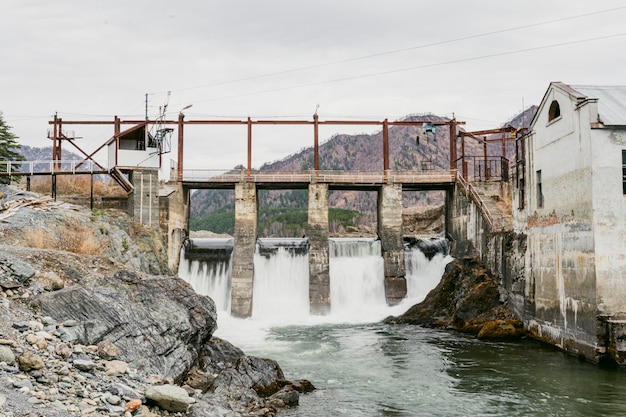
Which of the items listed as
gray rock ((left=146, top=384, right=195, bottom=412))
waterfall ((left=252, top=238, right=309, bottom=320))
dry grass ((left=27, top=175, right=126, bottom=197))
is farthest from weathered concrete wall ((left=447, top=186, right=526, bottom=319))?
dry grass ((left=27, top=175, right=126, bottom=197))

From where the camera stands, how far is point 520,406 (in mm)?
16078

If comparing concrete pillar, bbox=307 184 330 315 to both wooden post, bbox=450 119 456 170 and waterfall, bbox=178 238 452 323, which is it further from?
wooden post, bbox=450 119 456 170

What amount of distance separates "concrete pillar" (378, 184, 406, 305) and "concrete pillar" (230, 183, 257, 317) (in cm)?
836

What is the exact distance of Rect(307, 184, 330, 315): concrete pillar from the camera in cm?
3528

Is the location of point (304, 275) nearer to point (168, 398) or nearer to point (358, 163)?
point (168, 398)

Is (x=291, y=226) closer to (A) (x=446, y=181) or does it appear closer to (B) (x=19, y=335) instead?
(A) (x=446, y=181)

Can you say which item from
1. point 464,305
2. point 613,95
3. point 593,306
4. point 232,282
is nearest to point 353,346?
point 464,305

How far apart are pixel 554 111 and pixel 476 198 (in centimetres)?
1092

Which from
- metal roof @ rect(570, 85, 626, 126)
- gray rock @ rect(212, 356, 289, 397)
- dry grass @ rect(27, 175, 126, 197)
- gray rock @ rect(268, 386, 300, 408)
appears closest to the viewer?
gray rock @ rect(268, 386, 300, 408)

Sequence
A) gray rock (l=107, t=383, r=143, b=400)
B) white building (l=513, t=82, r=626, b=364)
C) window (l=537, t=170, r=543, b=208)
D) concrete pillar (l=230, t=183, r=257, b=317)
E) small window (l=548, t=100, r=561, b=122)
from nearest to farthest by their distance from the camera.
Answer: gray rock (l=107, t=383, r=143, b=400)
white building (l=513, t=82, r=626, b=364)
small window (l=548, t=100, r=561, b=122)
window (l=537, t=170, r=543, b=208)
concrete pillar (l=230, t=183, r=257, b=317)

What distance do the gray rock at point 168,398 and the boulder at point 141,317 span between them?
2034 mm

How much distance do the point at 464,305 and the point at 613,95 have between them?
41.4 ft

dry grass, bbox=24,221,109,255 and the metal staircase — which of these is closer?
dry grass, bbox=24,221,109,255

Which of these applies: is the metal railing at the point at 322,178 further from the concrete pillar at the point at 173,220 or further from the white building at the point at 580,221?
the white building at the point at 580,221
